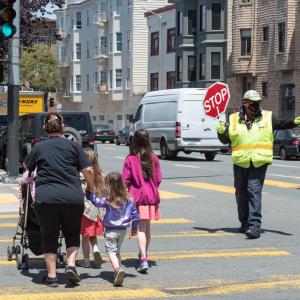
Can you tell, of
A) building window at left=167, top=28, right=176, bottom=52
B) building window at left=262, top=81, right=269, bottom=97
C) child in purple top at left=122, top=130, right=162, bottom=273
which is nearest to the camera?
child in purple top at left=122, top=130, right=162, bottom=273

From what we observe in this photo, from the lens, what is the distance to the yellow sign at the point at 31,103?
110ft

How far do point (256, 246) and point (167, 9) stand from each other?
5710 centimetres

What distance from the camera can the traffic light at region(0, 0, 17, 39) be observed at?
15.5 meters

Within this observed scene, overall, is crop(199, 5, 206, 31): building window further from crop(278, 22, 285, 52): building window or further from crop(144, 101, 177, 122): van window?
crop(144, 101, 177, 122): van window

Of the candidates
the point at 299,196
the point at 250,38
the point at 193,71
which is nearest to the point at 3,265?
the point at 299,196

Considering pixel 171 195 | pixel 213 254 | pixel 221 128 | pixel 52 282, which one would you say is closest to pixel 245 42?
pixel 171 195

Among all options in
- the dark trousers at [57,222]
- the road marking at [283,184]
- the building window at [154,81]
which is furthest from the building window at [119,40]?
the dark trousers at [57,222]

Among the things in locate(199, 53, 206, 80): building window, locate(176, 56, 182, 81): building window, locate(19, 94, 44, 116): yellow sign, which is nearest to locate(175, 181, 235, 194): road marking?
locate(19, 94, 44, 116): yellow sign

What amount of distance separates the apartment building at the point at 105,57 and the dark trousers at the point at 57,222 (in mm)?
64841

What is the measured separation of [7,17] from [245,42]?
126ft

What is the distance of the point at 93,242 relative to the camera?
371 inches

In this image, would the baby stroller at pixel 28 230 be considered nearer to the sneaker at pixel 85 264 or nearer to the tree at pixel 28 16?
the sneaker at pixel 85 264

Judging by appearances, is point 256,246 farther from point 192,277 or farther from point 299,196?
point 299,196

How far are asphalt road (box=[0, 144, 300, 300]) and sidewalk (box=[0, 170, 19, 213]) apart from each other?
86cm
